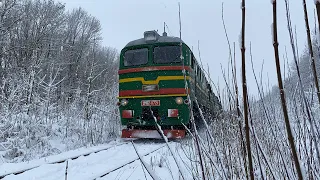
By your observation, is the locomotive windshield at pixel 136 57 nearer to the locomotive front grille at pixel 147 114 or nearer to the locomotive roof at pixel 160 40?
the locomotive roof at pixel 160 40

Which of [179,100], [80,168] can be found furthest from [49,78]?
[80,168]

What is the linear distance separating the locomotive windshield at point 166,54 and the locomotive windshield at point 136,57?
1.07 feet

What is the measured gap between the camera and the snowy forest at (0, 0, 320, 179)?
53.7 inches

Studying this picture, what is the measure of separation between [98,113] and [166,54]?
7217 mm

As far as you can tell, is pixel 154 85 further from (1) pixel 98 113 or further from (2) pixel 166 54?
(1) pixel 98 113

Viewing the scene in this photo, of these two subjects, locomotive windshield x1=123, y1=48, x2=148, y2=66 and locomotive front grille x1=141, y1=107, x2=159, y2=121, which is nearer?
locomotive front grille x1=141, y1=107, x2=159, y2=121

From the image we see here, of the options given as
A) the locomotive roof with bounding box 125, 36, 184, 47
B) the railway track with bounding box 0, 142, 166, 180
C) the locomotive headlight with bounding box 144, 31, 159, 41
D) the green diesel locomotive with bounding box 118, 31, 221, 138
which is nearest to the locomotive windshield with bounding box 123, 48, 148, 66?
the green diesel locomotive with bounding box 118, 31, 221, 138

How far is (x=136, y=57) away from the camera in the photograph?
873 centimetres

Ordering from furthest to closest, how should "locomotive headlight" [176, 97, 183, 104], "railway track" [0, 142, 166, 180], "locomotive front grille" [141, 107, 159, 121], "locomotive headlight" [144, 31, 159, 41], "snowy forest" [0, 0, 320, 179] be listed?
1. "locomotive headlight" [144, 31, 159, 41]
2. "locomotive front grille" [141, 107, 159, 121]
3. "locomotive headlight" [176, 97, 183, 104]
4. "railway track" [0, 142, 166, 180]
5. "snowy forest" [0, 0, 320, 179]

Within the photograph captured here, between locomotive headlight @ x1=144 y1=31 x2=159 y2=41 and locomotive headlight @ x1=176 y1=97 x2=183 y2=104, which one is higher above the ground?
locomotive headlight @ x1=144 y1=31 x2=159 y2=41

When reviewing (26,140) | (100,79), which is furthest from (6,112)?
(100,79)

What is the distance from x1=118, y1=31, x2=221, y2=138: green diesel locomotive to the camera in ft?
26.1

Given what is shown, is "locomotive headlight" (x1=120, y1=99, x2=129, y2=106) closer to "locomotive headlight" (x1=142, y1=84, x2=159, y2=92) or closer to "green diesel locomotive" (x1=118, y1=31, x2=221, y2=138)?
"green diesel locomotive" (x1=118, y1=31, x2=221, y2=138)

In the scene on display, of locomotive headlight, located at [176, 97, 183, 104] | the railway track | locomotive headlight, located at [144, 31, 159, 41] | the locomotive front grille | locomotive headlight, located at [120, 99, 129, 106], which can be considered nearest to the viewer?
the railway track
